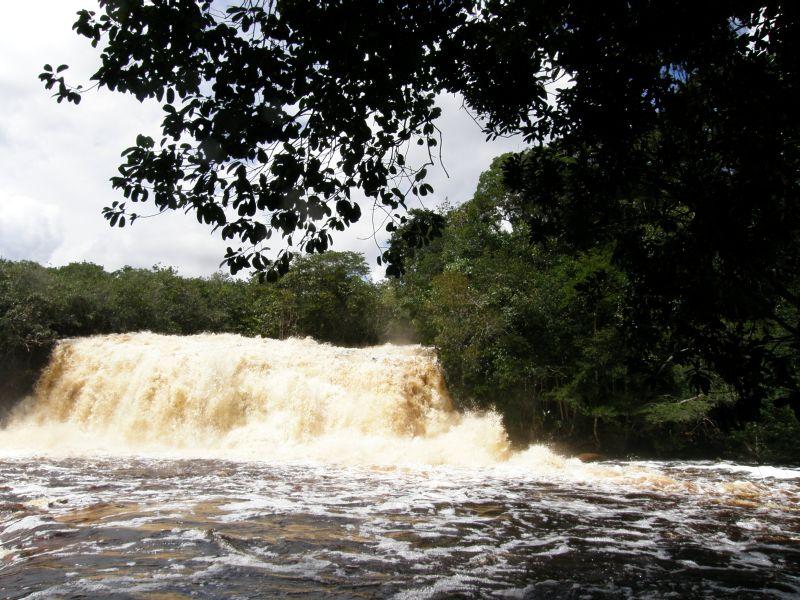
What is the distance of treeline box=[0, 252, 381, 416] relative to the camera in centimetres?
1811

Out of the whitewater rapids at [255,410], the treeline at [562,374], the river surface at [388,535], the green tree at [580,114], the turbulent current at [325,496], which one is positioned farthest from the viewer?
the whitewater rapids at [255,410]

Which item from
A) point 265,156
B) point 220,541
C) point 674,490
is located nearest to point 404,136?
point 265,156

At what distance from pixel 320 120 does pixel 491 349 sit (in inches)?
429

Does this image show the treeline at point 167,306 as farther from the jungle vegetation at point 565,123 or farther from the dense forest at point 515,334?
the jungle vegetation at point 565,123

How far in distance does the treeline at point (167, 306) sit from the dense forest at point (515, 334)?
61mm

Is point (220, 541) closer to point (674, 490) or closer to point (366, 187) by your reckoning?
point (366, 187)

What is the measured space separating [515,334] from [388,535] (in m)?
8.53

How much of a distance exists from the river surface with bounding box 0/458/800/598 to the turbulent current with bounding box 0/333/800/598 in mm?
32

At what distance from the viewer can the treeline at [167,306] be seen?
59.4 ft

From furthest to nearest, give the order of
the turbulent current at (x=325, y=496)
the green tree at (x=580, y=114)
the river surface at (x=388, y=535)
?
1. the turbulent current at (x=325, y=496)
2. the river surface at (x=388, y=535)
3. the green tree at (x=580, y=114)

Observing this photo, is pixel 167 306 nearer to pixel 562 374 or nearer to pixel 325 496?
pixel 562 374

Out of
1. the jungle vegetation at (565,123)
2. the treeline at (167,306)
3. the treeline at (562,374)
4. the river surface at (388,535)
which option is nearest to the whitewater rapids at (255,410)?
the treeline at (562,374)

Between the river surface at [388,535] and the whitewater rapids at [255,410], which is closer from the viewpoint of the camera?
the river surface at [388,535]

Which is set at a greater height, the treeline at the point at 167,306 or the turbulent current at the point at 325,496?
the treeline at the point at 167,306
